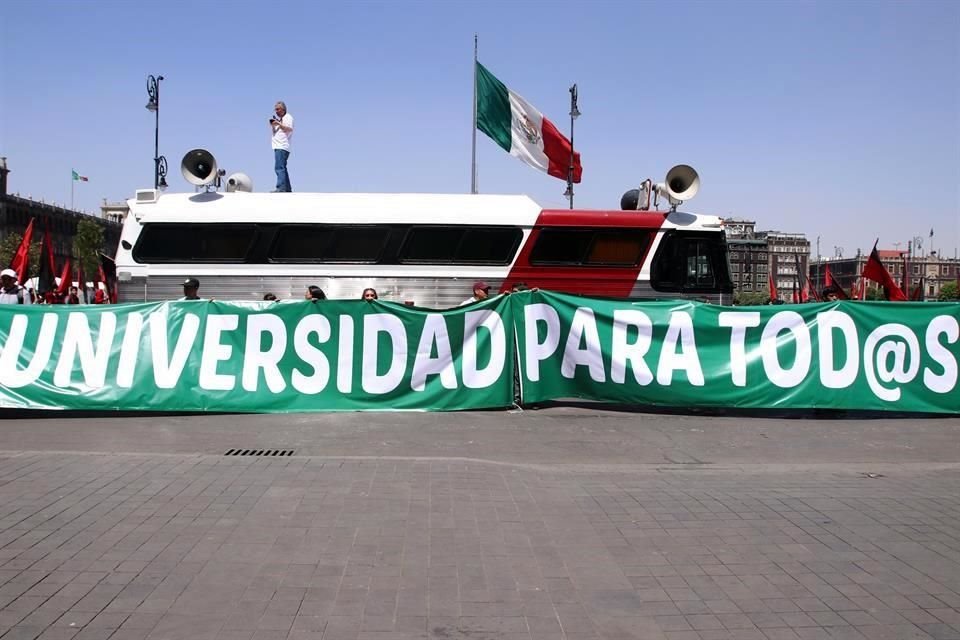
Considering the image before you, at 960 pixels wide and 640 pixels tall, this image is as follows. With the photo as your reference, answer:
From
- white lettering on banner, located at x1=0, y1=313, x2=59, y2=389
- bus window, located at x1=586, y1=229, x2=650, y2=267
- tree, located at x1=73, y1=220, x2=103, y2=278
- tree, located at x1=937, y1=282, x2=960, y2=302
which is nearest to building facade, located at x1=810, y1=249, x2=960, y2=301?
tree, located at x1=937, y1=282, x2=960, y2=302

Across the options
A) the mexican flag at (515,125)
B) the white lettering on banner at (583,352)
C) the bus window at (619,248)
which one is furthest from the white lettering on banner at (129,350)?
the mexican flag at (515,125)

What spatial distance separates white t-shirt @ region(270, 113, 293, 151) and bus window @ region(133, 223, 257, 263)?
7.03 feet

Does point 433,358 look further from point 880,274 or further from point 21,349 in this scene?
point 880,274

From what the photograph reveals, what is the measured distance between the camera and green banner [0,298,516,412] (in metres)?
10.8

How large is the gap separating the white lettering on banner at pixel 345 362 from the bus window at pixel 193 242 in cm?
472

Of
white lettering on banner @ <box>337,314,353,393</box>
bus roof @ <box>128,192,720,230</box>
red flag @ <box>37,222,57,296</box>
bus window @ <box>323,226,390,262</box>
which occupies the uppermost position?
bus roof @ <box>128,192,720,230</box>

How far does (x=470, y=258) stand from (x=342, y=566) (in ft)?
34.0

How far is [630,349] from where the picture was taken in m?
11.6

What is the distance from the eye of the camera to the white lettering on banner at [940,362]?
1155cm

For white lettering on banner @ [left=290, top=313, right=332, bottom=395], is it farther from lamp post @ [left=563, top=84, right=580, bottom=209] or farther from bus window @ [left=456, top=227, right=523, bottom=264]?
lamp post @ [left=563, top=84, right=580, bottom=209]

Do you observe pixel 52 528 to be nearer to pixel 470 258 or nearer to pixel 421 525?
pixel 421 525

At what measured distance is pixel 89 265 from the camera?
248 feet

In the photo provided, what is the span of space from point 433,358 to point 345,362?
1.24 m

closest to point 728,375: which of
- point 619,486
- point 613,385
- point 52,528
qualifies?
point 613,385
